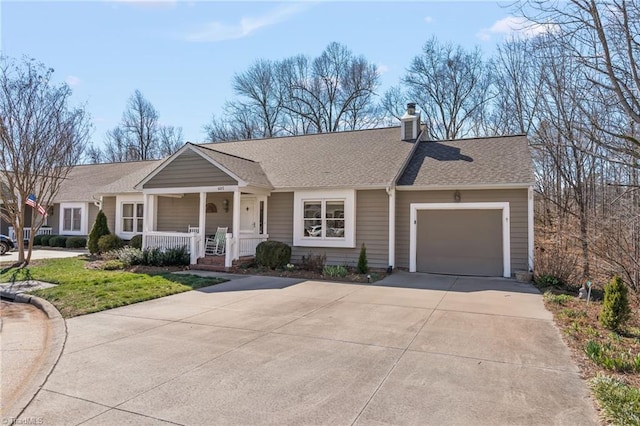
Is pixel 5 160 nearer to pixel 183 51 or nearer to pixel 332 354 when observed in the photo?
pixel 183 51

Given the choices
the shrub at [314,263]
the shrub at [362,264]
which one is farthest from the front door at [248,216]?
the shrub at [362,264]

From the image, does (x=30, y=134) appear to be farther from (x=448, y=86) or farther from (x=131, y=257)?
(x=448, y=86)

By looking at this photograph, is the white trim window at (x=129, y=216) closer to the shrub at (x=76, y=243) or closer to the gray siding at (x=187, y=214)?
the gray siding at (x=187, y=214)

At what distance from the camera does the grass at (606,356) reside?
136 inches

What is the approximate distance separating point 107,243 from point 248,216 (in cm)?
599

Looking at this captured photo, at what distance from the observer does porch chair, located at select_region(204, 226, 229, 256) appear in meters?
14.2

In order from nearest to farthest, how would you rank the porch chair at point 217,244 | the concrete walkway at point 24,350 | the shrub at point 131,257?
the concrete walkway at point 24,350 → the shrub at point 131,257 → the porch chair at point 217,244

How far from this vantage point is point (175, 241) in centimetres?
1373

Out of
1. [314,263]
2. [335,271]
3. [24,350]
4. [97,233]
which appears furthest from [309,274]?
[97,233]

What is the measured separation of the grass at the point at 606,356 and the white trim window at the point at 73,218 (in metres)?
21.9

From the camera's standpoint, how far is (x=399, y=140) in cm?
1566

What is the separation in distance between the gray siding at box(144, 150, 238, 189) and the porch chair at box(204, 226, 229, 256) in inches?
87.4

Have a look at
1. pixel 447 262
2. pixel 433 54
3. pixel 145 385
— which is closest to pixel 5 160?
pixel 145 385

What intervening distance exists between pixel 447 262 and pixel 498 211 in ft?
7.30
